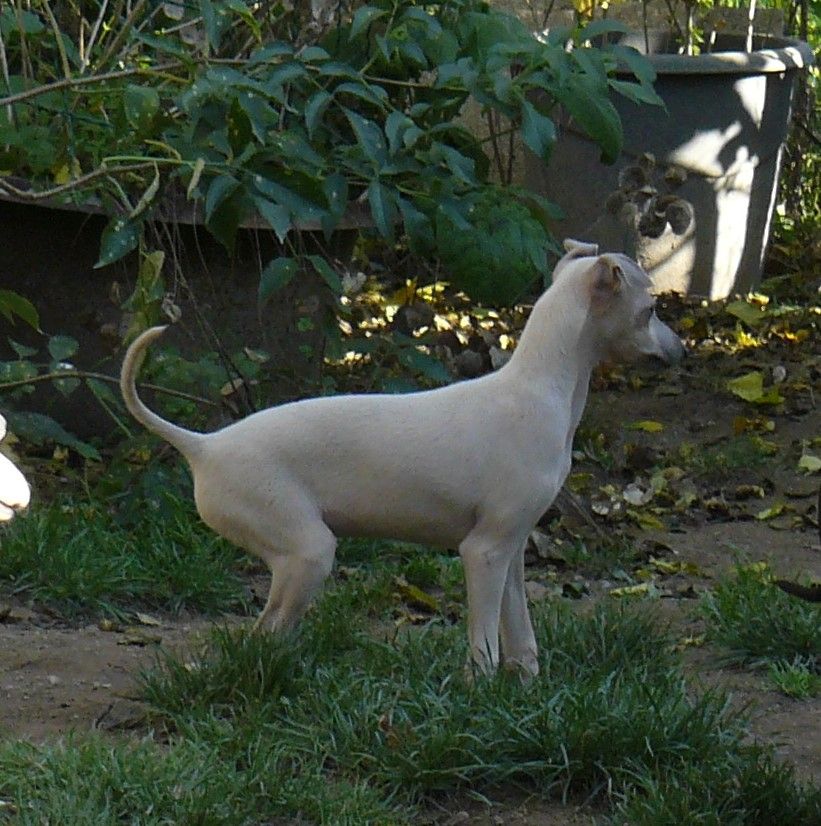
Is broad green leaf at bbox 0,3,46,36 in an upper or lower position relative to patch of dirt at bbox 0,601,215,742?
upper

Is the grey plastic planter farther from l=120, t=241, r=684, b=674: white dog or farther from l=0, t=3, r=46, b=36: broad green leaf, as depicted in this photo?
l=120, t=241, r=684, b=674: white dog

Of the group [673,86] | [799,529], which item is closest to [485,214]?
[799,529]

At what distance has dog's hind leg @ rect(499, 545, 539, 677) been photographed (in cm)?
383

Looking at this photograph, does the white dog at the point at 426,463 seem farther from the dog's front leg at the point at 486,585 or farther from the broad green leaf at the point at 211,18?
the broad green leaf at the point at 211,18

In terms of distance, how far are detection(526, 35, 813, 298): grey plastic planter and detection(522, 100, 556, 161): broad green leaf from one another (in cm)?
322

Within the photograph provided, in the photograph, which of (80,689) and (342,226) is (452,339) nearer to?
(342,226)

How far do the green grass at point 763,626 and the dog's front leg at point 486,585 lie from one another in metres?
0.87

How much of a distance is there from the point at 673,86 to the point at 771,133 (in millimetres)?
704

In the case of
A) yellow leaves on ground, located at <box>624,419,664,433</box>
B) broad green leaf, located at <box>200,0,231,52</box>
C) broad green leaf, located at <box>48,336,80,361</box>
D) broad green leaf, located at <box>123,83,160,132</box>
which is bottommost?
yellow leaves on ground, located at <box>624,419,664,433</box>

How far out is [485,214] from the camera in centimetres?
484

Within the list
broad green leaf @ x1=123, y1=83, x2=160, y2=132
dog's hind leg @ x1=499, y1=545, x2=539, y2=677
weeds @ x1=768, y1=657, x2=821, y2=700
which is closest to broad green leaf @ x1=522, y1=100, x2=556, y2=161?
broad green leaf @ x1=123, y1=83, x2=160, y2=132

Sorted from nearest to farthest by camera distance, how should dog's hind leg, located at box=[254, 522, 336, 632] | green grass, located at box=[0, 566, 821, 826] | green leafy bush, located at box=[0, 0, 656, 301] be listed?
green grass, located at box=[0, 566, 821, 826] → dog's hind leg, located at box=[254, 522, 336, 632] → green leafy bush, located at box=[0, 0, 656, 301]

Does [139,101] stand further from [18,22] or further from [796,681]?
[796,681]

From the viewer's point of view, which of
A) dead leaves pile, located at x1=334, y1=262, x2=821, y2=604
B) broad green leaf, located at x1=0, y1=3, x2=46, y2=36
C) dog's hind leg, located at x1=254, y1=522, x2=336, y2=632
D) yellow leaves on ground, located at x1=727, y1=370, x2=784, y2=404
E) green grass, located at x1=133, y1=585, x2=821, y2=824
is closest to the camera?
green grass, located at x1=133, y1=585, x2=821, y2=824
